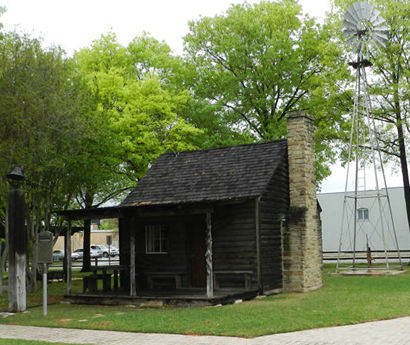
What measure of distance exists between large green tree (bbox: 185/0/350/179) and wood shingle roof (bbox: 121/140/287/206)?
9669mm

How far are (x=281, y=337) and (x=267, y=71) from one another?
22943mm

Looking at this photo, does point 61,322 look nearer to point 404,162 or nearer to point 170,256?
point 170,256

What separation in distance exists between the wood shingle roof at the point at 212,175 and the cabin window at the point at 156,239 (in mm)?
1019

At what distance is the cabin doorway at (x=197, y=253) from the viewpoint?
19656mm

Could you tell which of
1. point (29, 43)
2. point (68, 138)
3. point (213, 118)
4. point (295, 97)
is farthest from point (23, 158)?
point (295, 97)

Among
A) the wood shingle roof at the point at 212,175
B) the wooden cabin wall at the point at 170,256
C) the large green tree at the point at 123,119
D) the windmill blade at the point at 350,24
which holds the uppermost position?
the windmill blade at the point at 350,24

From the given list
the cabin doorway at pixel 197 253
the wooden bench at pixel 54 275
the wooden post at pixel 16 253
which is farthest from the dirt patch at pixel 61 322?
the wooden bench at pixel 54 275

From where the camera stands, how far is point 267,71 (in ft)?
103

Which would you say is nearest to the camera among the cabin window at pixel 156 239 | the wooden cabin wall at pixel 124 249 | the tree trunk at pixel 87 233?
the cabin window at pixel 156 239

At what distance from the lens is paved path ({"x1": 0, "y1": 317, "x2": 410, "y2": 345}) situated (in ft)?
32.6

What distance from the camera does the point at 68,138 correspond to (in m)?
21.0

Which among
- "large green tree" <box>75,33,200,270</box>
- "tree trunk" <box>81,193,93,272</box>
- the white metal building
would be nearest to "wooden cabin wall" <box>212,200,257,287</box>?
"large green tree" <box>75,33,200,270</box>

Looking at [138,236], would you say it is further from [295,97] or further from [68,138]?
[295,97]

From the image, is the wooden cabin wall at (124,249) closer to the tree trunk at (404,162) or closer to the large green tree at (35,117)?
the large green tree at (35,117)
